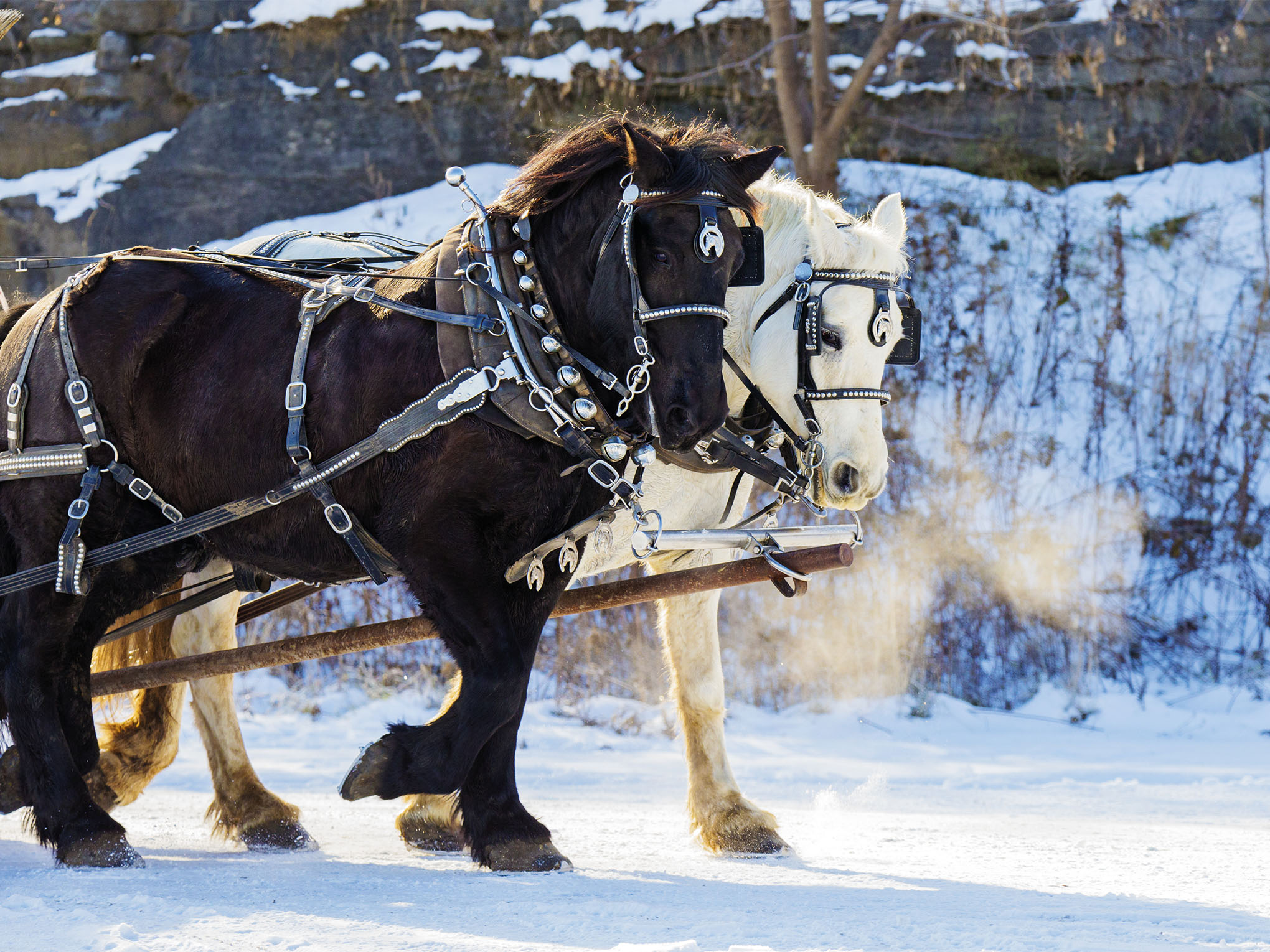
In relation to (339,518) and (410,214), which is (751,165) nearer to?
(339,518)

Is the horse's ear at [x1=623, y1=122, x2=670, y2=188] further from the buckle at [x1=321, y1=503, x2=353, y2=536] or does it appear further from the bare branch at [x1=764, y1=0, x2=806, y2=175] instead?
the bare branch at [x1=764, y1=0, x2=806, y2=175]

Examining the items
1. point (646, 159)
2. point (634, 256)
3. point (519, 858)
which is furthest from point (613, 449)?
point (519, 858)

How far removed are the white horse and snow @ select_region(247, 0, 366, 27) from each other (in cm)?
852

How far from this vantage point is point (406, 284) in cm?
351

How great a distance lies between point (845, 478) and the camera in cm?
373

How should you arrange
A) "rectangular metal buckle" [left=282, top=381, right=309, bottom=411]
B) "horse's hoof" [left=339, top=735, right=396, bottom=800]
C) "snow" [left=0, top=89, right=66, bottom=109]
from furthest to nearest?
"snow" [left=0, top=89, right=66, bottom=109] < "rectangular metal buckle" [left=282, top=381, right=309, bottom=411] < "horse's hoof" [left=339, top=735, right=396, bottom=800]

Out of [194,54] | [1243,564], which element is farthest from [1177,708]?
[194,54]

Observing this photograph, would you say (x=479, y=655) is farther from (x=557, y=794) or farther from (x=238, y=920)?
(x=557, y=794)

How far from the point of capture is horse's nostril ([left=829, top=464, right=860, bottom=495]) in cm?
371

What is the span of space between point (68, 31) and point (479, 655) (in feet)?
35.6

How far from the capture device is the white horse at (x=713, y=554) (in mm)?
3820

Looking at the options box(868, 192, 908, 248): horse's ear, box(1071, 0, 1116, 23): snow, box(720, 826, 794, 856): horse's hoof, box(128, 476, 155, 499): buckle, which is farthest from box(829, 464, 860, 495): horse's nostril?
box(1071, 0, 1116, 23): snow

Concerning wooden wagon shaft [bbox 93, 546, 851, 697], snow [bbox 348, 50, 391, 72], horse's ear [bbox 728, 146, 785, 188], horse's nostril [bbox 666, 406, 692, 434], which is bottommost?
wooden wagon shaft [bbox 93, 546, 851, 697]

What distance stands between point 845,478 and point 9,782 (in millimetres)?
2702
